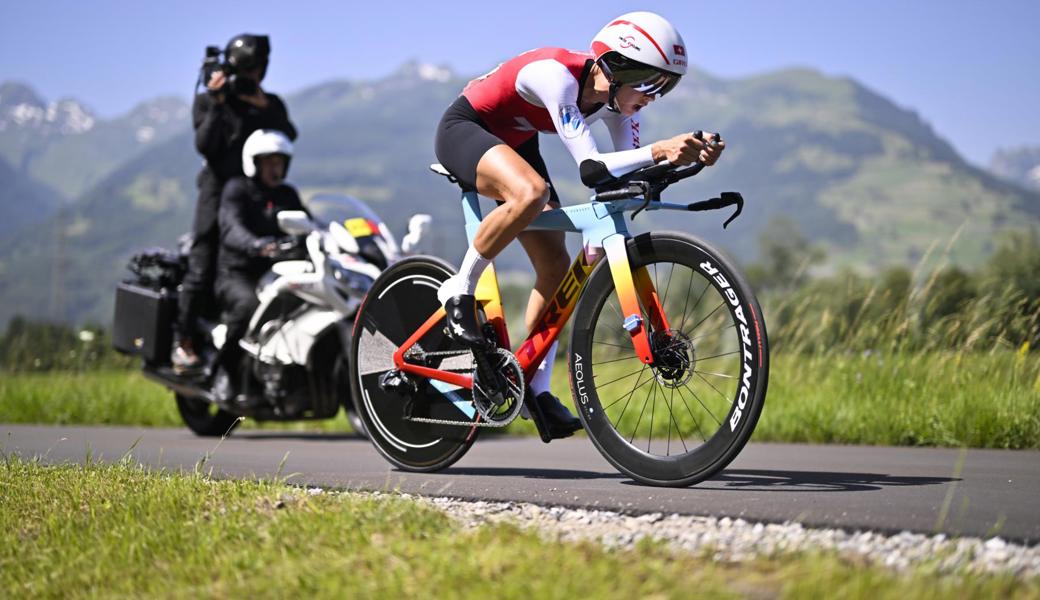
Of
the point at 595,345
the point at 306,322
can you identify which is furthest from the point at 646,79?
the point at 306,322

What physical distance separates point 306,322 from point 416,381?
3301 millimetres

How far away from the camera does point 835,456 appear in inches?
292

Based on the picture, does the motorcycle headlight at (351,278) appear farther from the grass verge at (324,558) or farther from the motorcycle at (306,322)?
the grass verge at (324,558)

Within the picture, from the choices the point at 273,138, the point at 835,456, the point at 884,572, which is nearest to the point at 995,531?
the point at 884,572

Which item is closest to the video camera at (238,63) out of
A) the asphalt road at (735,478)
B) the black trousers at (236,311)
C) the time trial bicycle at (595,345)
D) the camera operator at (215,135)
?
the camera operator at (215,135)

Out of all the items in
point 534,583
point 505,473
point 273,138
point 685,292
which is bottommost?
point 505,473

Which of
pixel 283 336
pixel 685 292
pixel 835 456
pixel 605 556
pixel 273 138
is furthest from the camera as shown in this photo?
pixel 273 138

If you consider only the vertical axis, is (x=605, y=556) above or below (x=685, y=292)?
below

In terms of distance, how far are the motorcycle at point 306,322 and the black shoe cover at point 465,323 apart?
3.30m

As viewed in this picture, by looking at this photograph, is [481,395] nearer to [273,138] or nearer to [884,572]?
[884,572]

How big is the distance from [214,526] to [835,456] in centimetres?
439

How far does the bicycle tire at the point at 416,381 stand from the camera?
245 inches

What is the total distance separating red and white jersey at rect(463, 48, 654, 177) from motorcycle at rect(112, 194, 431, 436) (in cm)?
329

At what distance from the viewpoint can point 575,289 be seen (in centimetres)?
567
